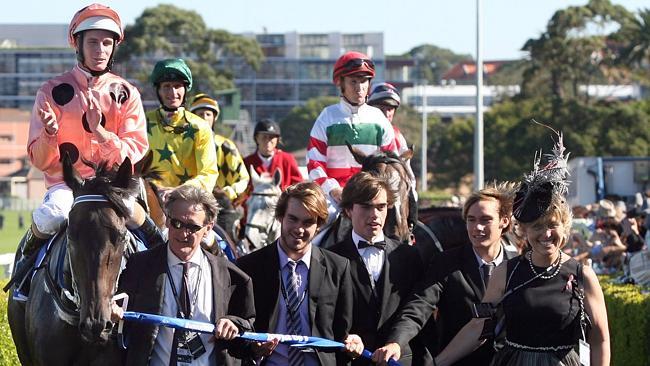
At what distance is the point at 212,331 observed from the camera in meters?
6.11

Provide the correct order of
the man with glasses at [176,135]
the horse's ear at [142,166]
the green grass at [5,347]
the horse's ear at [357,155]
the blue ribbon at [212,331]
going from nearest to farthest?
1. the blue ribbon at [212,331]
2. the horse's ear at [142,166]
3. the horse's ear at [357,155]
4. the man with glasses at [176,135]
5. the green grass at [5,347]

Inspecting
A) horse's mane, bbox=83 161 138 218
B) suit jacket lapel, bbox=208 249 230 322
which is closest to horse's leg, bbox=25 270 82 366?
Result: horse's mane, bbox=83 161 138 218

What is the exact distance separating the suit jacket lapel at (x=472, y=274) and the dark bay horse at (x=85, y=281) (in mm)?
1797

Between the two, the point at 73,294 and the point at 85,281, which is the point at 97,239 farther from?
the point at 73,294

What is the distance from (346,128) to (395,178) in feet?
4.25

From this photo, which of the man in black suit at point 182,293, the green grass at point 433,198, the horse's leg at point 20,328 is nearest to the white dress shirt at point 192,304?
the man in black suit at point 182,293

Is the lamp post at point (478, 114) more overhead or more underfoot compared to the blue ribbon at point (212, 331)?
more overhead

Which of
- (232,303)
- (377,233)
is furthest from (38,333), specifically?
(377,233)

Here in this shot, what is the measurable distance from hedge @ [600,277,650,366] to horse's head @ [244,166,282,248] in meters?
3.94

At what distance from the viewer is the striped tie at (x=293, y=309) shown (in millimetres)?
6578

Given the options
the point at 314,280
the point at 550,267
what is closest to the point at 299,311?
the point at 314,280

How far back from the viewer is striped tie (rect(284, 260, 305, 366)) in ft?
21.6

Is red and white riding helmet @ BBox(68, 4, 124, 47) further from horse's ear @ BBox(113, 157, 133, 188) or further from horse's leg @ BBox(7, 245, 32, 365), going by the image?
horse's leg @ BBox(7, 245, 32, 365)

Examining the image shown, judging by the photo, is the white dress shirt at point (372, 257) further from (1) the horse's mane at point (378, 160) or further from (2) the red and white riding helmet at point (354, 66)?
(2) the red and white riding helmet at point (354, 66)
